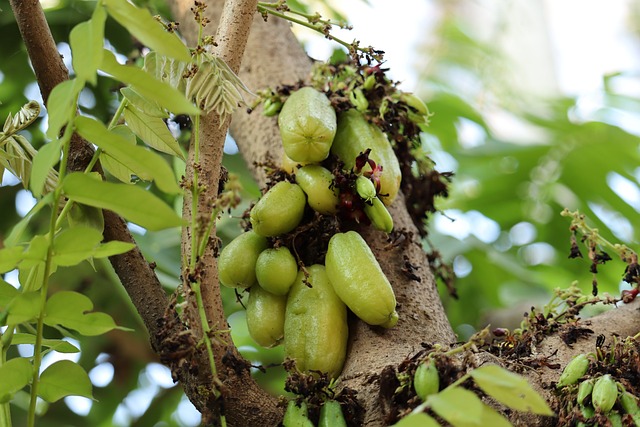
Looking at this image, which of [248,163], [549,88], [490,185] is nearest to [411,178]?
[248,163]

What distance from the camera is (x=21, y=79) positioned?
2.64 m

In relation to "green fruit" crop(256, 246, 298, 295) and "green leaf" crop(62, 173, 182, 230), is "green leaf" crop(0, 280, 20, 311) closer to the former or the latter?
"green leaf" crop(62, 173, 182, 230)

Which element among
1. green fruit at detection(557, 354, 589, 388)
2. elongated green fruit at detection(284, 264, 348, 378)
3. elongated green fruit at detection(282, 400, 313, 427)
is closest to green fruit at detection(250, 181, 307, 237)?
elongated green fruit at detection(284, 264, 348, 378)

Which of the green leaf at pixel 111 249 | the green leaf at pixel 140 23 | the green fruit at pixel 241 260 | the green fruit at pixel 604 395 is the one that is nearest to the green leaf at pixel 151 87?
the green leaf at pixel 140 23

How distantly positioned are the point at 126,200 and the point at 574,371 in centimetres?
86

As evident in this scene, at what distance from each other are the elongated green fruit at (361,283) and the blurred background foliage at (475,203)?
0.94 m

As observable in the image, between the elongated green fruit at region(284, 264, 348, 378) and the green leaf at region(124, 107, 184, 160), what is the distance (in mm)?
374

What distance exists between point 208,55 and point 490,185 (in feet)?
6.78

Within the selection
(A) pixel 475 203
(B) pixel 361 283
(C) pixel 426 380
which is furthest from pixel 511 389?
(A) pixel 475 203

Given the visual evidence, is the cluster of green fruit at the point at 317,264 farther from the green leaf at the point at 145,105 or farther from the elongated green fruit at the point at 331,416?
the green leaf at the point at 145,105

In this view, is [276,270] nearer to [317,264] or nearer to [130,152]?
[317,264]

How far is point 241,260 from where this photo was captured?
155 centimetres

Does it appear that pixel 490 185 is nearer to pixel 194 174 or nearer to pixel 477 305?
pixel 477 305

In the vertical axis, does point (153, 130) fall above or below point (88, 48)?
above
